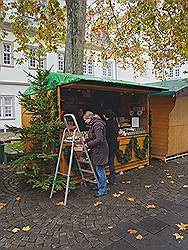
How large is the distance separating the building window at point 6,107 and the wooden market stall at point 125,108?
11730 millimetres

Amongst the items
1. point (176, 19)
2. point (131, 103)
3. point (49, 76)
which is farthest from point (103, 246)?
point (176, 19)

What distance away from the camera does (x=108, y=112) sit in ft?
19.9

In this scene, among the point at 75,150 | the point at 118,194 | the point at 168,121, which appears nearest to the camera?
the point at 118,194

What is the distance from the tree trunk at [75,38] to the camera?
8.49 metres

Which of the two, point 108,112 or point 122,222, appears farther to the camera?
point 108,112

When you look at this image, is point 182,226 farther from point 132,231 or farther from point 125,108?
point 125,108

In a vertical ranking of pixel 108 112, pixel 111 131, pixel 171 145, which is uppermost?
pixel 108 112

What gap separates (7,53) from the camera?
18078 millimetres

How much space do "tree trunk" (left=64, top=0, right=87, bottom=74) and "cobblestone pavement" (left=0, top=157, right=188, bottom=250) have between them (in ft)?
14.2

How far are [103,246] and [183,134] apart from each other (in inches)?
283

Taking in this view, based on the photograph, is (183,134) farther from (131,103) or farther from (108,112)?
(108,112)

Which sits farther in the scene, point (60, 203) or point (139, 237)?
point (60, 203)

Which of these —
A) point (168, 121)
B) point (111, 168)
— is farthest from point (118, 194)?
point (168, 121)

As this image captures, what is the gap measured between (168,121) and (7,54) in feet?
46.0
